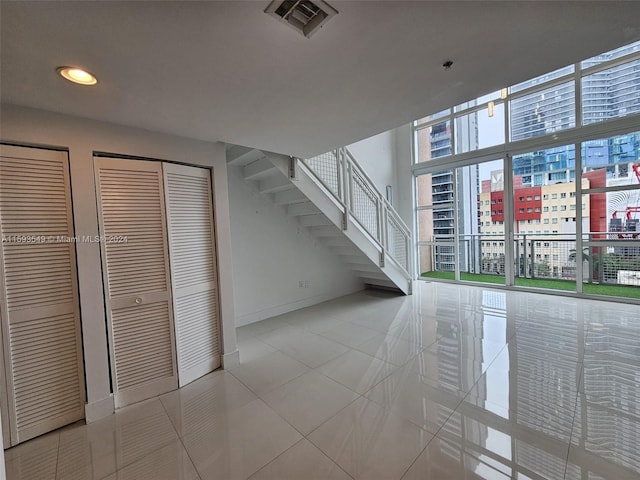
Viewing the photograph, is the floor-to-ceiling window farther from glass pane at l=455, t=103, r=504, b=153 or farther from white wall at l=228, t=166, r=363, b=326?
white wall at l=228, t=166, r=363, b=326

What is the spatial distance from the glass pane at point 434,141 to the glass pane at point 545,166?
1.50 metres

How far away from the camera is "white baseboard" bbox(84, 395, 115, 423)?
2301mm

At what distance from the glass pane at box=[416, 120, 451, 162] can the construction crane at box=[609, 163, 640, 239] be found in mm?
3146

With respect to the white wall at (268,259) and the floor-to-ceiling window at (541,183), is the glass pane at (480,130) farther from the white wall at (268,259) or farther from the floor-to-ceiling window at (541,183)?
the white wall at (268,259)

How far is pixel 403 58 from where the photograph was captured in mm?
1652

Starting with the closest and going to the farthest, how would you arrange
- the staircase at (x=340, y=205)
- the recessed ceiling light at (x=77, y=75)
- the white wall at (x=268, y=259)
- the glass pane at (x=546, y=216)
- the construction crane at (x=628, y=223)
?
1. the recessed ceiling light at (x=77, y=75)
2. the staircase at (x=340, y=205)
3. the white wall at (x=268, y=259)
4. the construction crane at (x=628, y=223)
5. the glass pane at (x=546, y=216)

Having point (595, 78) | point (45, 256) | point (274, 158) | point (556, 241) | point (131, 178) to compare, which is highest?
point (595, 78)

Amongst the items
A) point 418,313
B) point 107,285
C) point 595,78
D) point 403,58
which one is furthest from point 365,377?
point 595,78

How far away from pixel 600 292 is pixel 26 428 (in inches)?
315

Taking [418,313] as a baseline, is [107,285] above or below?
above

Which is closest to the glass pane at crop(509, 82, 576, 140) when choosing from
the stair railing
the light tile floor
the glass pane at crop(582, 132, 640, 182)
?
the glass pane at crop(582, 132, 640, 182)

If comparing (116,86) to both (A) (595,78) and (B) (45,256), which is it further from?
(A) (595,78)

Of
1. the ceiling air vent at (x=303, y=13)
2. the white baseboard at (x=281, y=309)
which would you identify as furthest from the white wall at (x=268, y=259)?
the ceiling air vent at (x=303, y=13)

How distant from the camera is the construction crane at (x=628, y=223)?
461 centimetres
